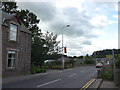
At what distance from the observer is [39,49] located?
35.2 m

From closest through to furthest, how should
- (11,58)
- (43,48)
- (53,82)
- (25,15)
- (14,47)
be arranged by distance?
(53,82) < (11,58) < (14,47) < (43,48) < (25,15)

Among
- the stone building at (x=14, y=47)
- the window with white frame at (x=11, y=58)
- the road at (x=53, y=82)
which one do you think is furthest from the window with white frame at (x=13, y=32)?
the road at (x=53, y=82)

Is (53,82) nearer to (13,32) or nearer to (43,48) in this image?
(13,32)

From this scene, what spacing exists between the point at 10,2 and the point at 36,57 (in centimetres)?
1697

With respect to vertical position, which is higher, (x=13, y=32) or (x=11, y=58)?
(x=13, y=32)

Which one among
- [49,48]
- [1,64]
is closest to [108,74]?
[1,64]

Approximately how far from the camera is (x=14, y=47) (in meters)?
22.8

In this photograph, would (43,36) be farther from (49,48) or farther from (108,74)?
(108,74)

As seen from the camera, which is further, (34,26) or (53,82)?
(34,26)

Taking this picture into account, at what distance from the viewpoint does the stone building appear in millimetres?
20969

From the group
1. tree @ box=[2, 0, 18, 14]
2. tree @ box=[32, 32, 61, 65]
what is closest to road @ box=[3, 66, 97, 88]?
tree @ box=[32, 32, 61, 65]

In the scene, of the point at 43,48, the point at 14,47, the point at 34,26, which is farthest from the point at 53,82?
the point at 34,26

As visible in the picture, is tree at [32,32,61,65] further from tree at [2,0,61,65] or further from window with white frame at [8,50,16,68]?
window with white frame at [8,50,16,68]

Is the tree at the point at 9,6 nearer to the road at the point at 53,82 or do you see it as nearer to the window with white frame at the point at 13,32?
the window with white frame at the point at 13,32
